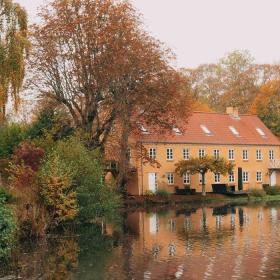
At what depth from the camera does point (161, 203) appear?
167 ft

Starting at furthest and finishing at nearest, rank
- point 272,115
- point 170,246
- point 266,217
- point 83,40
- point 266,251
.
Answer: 1. point 272,115
2. point 83,40
3. point 266,217
4. point 170,246
5. point 266,251

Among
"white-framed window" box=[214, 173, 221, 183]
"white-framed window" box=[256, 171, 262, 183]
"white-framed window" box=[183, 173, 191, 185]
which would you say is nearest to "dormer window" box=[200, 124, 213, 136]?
"white-framed window" box=[214, 173, 221, 183]

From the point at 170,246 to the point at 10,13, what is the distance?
16544 millimetres

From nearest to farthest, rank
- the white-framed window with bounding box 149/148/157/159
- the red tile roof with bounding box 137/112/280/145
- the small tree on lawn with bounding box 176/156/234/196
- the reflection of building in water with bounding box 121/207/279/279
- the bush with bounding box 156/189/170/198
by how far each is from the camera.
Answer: the reflection of building in water with bounding box 121/207/279/279 < the bush with bounding box 156/189/170/198 < the small tree on lawn with bounding box 176/156/234/196 < the white-framed window with bounding box 149/148/157/159 < the red tile roof with bounding box 137/112/280/145

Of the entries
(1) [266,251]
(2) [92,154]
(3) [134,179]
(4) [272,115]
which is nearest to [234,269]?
(1) [266,251]

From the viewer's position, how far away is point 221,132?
207 feet

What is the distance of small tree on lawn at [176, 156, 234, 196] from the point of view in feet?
176

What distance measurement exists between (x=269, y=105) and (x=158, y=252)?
52.5 m

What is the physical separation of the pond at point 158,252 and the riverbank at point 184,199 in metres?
13.9

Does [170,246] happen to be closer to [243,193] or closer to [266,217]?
[266,217]

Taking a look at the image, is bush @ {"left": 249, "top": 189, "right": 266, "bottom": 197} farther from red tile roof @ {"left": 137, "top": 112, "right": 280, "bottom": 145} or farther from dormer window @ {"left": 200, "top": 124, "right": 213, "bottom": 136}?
dormer window @ {"left": 200, "top": 124, "right": 213, "bottom": 136}

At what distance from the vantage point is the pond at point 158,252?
18234 millimetres

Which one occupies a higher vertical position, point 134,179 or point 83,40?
point 83,40

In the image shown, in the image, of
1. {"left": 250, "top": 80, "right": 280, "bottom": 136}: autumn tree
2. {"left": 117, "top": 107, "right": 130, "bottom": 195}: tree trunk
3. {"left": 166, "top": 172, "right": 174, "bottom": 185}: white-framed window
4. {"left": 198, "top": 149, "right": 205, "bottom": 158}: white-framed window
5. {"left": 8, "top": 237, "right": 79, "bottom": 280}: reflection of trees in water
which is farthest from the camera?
{"left": 250, "top": 80, "right": 280, "bottom": 136}: autumn tree
